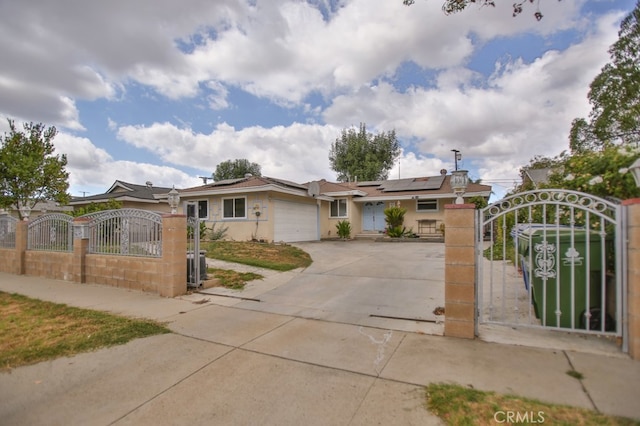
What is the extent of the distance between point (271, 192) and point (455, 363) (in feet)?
42.2

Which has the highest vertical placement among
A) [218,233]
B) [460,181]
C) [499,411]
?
[460,181]

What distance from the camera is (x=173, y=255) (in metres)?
6.63

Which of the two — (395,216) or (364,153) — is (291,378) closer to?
(395,216)

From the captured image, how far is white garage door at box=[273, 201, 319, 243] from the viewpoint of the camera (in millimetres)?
15977

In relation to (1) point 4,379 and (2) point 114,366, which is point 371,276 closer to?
(2) point 114,366

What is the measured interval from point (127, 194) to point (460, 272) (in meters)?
24.1

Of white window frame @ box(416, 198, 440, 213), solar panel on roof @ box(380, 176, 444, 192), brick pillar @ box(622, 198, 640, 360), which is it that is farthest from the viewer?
solar panel on roof @ box(380, 176, 444, 192)

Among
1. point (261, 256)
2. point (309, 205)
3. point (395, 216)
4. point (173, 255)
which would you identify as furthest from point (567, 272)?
point (395, 216)

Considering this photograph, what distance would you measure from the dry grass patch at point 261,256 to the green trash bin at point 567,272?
6.69 meters

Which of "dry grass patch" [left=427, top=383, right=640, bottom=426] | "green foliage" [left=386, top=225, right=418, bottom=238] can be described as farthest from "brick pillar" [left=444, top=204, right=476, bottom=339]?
"green foliage" [left=386, top=225, right=418, bottom=238]

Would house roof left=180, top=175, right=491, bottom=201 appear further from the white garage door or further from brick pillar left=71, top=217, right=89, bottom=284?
brick pillar left=71, top=217, right=89, bottom=284

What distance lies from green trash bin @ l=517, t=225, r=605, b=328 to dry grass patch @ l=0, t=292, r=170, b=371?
5173mm

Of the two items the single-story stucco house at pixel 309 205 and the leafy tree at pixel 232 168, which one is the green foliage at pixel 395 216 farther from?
the leafy tree at pixel 232 168

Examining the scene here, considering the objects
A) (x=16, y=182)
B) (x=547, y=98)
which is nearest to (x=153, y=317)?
(x=16, y=182)
